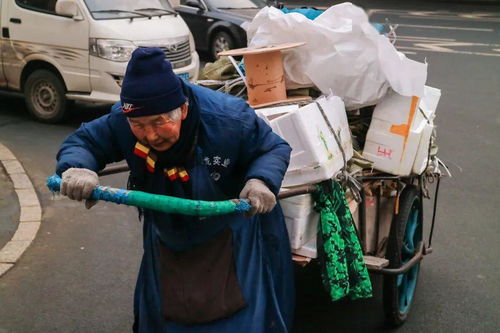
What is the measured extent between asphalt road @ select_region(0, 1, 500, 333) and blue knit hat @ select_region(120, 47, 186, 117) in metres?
2.00

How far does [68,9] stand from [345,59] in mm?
5137

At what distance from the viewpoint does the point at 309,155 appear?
9.87ft

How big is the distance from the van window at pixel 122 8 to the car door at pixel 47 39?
0.71 feet

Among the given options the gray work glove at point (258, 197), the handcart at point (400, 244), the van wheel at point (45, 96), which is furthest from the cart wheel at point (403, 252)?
the van wheel at point (45, 96)

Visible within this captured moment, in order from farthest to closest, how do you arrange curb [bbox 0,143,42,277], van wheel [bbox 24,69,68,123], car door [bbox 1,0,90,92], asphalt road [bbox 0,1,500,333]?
van wheel [bbox 24,69,68,123], car door [bbox 1,0,90,92], curb [bbox 0,143,42,277], asphalt road [bbox 0,1,500,333]

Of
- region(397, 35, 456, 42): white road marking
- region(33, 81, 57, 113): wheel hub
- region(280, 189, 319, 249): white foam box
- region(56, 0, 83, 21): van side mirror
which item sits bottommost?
region(33, 81, 57, 113): wheel hub

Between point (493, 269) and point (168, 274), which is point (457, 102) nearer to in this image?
point (493, 269)

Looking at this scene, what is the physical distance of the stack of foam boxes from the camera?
302cm

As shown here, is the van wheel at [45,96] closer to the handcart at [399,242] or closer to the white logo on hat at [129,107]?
the handcart at [399,242]

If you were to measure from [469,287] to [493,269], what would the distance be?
1.16ft

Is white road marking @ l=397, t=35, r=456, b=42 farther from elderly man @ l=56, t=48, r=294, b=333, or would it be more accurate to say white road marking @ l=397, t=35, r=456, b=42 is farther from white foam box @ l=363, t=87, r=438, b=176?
elderly man @ l=56, t=48, r=294, b=333

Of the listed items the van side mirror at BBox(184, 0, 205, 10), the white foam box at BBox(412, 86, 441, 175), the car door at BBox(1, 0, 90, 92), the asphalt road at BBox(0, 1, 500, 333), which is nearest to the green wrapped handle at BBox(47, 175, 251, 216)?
the white foam box at BBox(412, 86, 441, 175)

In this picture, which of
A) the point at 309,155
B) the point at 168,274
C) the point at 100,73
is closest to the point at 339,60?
the point at 309,155

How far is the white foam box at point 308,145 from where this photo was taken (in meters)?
3.02
